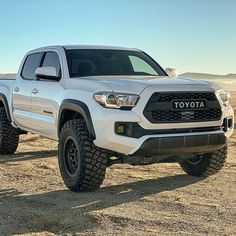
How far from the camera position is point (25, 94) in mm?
8109

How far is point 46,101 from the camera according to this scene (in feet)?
23.7

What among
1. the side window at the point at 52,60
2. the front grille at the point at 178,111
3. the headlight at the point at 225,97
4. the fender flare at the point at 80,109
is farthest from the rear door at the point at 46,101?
the headlight at the point at 225,97

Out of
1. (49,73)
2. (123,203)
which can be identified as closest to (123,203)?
(123,203)

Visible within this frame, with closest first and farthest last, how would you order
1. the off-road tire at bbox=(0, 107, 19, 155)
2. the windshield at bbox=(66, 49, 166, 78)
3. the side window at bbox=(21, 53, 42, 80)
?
the windshield at bbox=(66, 49, 166, 78), the side window at bbox=(21, 53, 42, 80), the off-road tire at bbox=(0, 107, 19, 155)

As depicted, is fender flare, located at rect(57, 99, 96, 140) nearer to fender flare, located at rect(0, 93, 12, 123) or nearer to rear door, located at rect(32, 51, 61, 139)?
rear door, located at rect(32, 51, 61, 139)

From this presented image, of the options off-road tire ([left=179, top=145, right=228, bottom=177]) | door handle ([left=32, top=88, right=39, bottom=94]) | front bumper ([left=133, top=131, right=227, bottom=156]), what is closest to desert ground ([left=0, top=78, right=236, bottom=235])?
off-road tire ([left=179, top=145, right=228, bottom=177])

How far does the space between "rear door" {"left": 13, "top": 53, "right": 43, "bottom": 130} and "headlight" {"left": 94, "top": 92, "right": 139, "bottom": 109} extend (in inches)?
95.9

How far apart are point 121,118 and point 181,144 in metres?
0.80

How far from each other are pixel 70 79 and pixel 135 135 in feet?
5.12

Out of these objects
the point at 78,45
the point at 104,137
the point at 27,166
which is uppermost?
the point at 78,45

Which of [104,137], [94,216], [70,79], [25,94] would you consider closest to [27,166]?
[25,94]

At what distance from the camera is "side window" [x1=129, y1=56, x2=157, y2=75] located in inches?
301

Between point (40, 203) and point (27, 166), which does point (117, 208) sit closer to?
point (40, 203)

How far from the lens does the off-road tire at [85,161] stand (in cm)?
600
